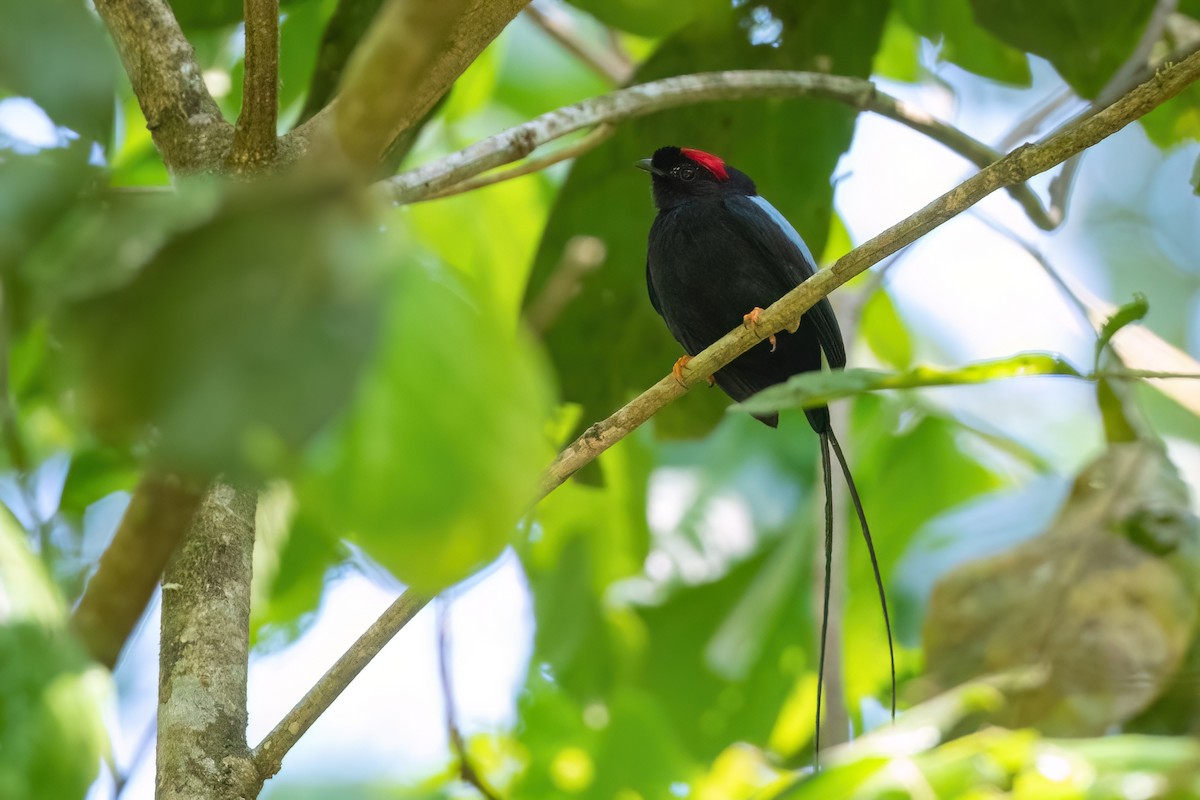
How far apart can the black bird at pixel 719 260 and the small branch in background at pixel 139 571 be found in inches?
94.3

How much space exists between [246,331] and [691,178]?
303 cm

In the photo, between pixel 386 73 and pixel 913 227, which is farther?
pixel 913 227

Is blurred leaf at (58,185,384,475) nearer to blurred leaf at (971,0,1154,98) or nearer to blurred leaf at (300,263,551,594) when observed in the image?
blurred leaf at (300,263,551,594)

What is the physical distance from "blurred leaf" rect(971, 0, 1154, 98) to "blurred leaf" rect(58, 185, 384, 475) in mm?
2667

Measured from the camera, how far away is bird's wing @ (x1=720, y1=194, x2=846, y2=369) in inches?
118

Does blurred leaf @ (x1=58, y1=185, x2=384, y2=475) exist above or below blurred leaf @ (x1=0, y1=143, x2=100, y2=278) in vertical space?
below

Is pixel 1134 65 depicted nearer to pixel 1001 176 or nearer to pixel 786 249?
pixel 786 249

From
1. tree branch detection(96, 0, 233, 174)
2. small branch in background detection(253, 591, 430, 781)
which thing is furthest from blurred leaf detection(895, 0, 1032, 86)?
small branch in background detection(253, 591, 430, 781)

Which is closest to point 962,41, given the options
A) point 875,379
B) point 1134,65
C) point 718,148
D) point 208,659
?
point 1134,65

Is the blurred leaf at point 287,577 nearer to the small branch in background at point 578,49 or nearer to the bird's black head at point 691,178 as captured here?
the bird's black head at point 691,178

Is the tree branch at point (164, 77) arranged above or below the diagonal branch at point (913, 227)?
above

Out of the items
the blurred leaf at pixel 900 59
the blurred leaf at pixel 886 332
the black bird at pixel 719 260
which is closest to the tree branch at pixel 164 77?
the black bird at pixel 719 260

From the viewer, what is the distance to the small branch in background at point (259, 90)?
4.52 ft

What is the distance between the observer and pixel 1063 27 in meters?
2.78
